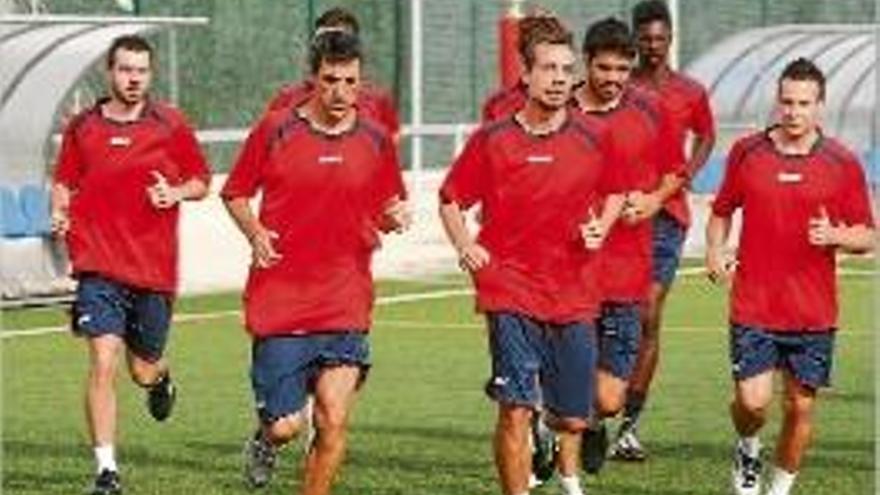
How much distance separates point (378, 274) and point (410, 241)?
2543 millimetres

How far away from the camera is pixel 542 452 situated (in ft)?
51.9

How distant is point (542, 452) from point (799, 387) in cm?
165

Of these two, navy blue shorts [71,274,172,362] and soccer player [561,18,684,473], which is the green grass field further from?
navy blue shorts [71,274,172,362]

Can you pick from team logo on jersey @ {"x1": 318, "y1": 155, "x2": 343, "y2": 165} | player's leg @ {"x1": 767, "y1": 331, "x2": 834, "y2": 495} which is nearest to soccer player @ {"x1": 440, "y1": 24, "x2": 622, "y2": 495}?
team logo on jersey @ {"x1": 318, "y1": 155, "x2": 343, "y2": 165}

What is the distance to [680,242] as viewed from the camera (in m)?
17.7

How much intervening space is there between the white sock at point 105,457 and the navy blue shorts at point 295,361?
1637mm

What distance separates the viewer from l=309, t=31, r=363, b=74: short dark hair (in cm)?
1352

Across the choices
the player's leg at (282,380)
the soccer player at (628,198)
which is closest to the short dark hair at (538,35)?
the soccer player at (628,198)

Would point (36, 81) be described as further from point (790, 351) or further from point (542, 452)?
point (790, 351)

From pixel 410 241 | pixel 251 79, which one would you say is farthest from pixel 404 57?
pixel 410 241

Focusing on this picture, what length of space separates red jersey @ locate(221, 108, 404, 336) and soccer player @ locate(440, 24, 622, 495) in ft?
1.25

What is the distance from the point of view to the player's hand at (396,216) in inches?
548

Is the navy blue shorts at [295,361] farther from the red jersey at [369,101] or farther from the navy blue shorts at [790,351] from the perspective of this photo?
the red jersey at [369,101]

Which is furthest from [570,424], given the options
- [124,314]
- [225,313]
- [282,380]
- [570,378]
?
[225,313]
